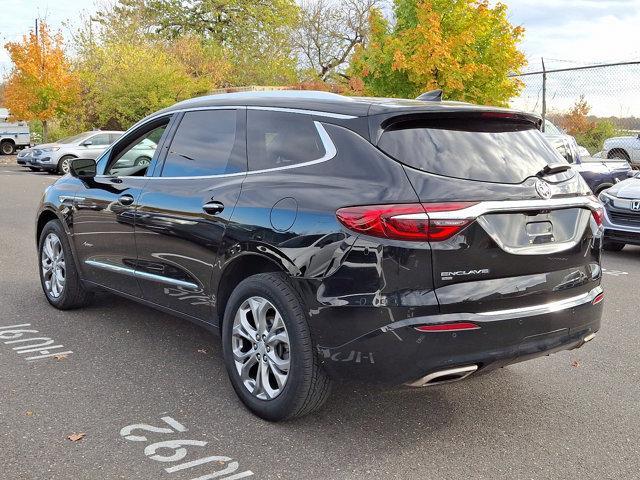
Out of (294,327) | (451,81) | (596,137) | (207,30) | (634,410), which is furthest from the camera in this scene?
(207,30)

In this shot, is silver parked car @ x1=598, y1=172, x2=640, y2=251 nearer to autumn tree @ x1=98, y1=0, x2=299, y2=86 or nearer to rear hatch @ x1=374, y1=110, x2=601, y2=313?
rear hatch @ x1=374, y1=110, x2=601, y2=313

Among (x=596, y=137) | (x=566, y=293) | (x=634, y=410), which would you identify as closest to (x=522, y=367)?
(x=634, y=410)

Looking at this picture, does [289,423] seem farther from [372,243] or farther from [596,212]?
[596,212]

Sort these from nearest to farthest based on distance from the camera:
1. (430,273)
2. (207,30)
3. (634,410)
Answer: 1. (430,273)
2. (634,410)
3. (207,30)

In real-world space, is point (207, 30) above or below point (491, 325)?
above

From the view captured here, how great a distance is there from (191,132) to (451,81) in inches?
538

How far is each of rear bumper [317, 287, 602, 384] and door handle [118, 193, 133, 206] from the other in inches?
82.5

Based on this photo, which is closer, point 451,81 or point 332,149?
point 332,149

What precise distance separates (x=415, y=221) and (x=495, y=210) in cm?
42

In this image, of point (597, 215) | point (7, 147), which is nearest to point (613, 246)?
point (597, 215)

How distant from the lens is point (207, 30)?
50594 mm

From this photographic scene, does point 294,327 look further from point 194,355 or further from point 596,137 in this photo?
point 596,137

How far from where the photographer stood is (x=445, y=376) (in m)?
3.44

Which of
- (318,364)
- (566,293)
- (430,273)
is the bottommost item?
(318,364)
